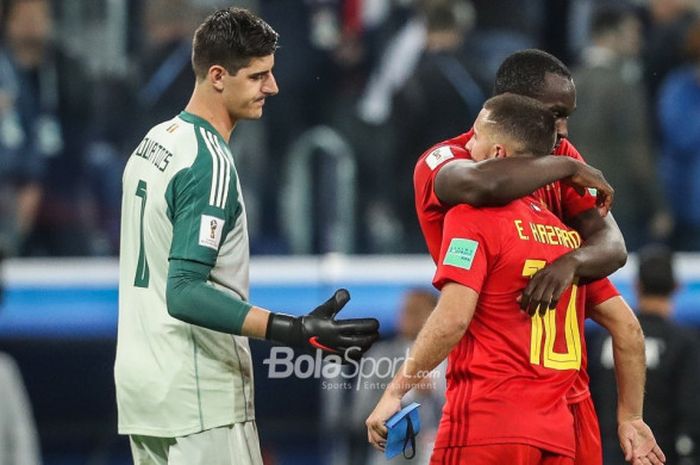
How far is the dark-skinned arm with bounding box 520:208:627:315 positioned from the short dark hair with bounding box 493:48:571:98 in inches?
17.3

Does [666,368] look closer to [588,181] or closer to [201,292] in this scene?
[588,181]

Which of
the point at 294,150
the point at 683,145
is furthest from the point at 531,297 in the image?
the point at 683,145

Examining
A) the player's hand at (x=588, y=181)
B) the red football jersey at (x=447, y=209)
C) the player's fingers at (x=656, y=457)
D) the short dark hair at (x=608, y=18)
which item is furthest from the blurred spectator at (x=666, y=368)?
the short dark hair at (x=608, y=18)

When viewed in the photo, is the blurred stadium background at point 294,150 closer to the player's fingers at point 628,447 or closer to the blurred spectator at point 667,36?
the blurred spectator at point 667,36

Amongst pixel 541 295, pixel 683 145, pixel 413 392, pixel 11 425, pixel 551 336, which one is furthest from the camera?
pixel 683 145

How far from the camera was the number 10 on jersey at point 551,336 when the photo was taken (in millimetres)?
4117

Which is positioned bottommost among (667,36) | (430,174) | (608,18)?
(430,174)

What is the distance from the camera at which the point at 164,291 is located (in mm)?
→ 4324

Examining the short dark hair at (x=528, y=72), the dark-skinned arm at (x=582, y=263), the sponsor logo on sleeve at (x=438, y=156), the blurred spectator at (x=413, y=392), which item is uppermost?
the short dark hair at (x=528, y=72)

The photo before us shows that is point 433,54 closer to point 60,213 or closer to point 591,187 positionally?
point 60,213

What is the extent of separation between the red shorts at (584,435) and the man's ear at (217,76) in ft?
4.94

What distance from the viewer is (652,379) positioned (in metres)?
6.84

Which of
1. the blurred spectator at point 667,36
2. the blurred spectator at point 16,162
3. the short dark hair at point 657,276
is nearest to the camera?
the short dark hair at point 657,276

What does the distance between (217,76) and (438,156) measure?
76 centimetres
